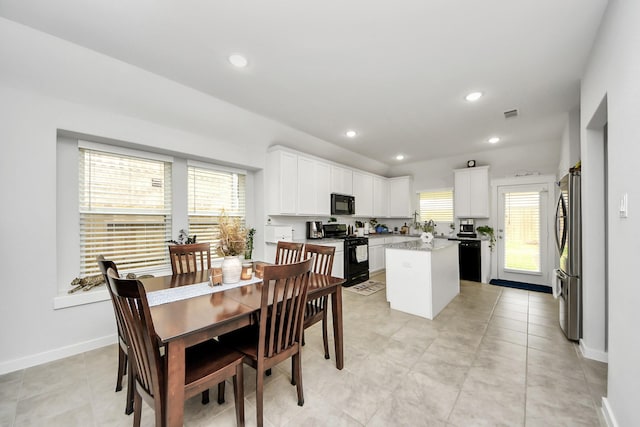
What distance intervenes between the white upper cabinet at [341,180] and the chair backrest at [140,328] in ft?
13.4

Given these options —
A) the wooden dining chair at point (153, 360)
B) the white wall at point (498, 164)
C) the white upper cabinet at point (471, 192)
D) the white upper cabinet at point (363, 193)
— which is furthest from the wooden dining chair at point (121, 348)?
the white wall at point (498, 164)

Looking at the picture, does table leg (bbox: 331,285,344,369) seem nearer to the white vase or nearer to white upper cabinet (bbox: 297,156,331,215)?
the white vase

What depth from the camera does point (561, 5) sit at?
5.57 ft

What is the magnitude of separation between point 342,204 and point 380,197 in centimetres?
157

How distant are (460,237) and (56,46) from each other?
638 centimetres

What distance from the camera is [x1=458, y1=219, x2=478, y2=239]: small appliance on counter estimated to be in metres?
5.25

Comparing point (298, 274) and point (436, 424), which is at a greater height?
point (298, 274)

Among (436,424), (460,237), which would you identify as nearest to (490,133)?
(460,237)

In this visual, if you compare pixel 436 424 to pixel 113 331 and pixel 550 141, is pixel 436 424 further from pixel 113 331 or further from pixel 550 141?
pixel 550 141

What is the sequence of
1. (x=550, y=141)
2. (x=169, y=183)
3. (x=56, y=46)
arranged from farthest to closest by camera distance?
(x=550, y=141), (x=169, y=183), (x=56, y=46)

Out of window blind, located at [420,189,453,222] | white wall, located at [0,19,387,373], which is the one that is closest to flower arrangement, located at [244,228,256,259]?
white wall, located at [0,19,387,373]

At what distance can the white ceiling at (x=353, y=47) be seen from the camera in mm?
1726

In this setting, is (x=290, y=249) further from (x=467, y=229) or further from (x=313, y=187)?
(x=467, y=229)

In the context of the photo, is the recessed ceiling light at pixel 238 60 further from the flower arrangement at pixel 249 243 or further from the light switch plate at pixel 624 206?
the light switch plate at pixel 624 206
